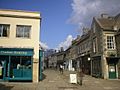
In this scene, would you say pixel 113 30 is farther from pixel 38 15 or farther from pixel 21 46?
pixel 21 46

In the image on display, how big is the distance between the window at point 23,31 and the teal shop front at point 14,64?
1.84 m

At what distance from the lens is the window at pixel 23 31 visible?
74.6 ft

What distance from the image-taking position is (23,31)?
2288cm

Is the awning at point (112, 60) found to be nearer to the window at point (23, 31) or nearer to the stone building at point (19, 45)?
the stone building at point (19, 45)

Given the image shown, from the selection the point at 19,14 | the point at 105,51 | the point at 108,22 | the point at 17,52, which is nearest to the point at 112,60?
the point at 105,51

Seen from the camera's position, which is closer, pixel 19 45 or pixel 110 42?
pixel 19 45

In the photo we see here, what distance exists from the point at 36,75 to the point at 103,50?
11961mm

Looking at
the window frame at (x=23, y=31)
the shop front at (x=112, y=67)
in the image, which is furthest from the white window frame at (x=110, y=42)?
the window frame at (x=23, y=31)

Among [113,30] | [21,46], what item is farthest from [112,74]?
[21,46]

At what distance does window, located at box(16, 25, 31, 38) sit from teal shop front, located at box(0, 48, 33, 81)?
6.03 ft

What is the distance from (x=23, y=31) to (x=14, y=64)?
383 centimetres

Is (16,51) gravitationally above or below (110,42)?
below

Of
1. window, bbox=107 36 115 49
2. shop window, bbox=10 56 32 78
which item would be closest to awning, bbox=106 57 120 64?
window, bbox=107 36 115 49

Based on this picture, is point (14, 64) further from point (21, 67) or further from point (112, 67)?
point (112, 67)
